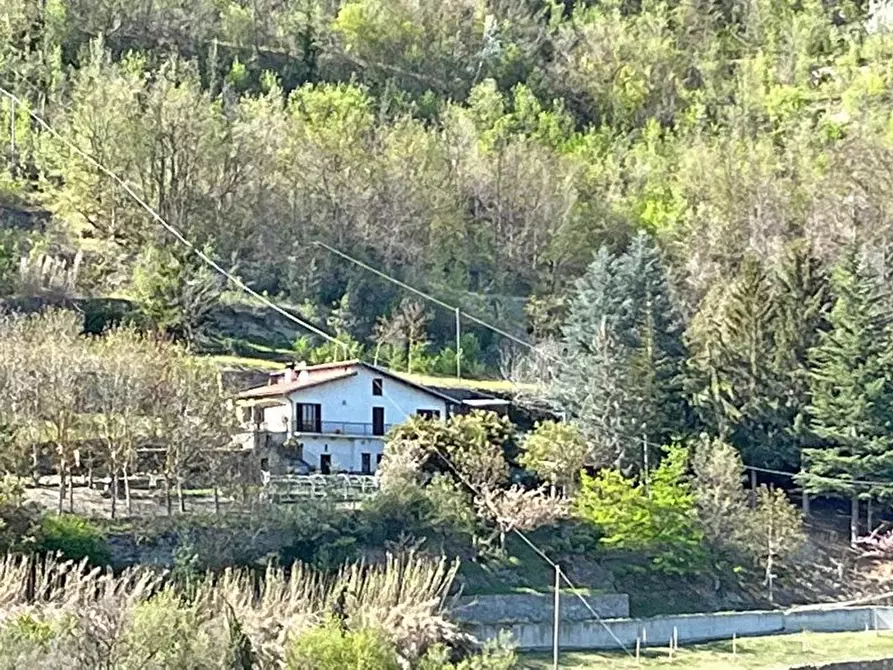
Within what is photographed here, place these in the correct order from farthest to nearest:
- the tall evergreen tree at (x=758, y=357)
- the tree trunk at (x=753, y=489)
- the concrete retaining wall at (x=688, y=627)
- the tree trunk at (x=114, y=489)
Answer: the tall evergreen tree at (x=758, y=357) → the tree trunk at (x=753, y=489) → the tree trunk at (x=114, y=489) → the concrete retaining wall at (x=688, y=627)

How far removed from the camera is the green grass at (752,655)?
2638 cm

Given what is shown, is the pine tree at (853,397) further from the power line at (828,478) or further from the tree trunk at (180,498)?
the tree trunk at (180,498)

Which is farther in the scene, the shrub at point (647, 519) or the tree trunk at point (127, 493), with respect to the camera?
the shrub at point (647, 519)

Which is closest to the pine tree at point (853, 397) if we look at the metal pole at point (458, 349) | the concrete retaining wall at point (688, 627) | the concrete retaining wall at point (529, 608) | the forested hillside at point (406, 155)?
the forested hillside at point (406, 155)

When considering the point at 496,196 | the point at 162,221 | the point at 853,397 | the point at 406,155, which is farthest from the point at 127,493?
the point at 496,196

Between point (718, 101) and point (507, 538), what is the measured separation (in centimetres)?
3948

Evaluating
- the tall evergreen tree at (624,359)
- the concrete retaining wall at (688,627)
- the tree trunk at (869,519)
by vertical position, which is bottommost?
the concrete retaining wall at (688,627)

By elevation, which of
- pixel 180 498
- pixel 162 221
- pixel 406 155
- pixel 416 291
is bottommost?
pixel 180 498

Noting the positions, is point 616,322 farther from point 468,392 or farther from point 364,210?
point 364,210

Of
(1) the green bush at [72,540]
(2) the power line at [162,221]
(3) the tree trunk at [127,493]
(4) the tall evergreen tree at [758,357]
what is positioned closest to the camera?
(2) the power line at [162,221]

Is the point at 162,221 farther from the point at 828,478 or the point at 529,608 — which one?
the point at 828,478

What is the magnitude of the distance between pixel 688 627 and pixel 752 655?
1.71m

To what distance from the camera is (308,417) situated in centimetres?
3559

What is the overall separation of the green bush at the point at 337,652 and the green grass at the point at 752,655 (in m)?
5.26
